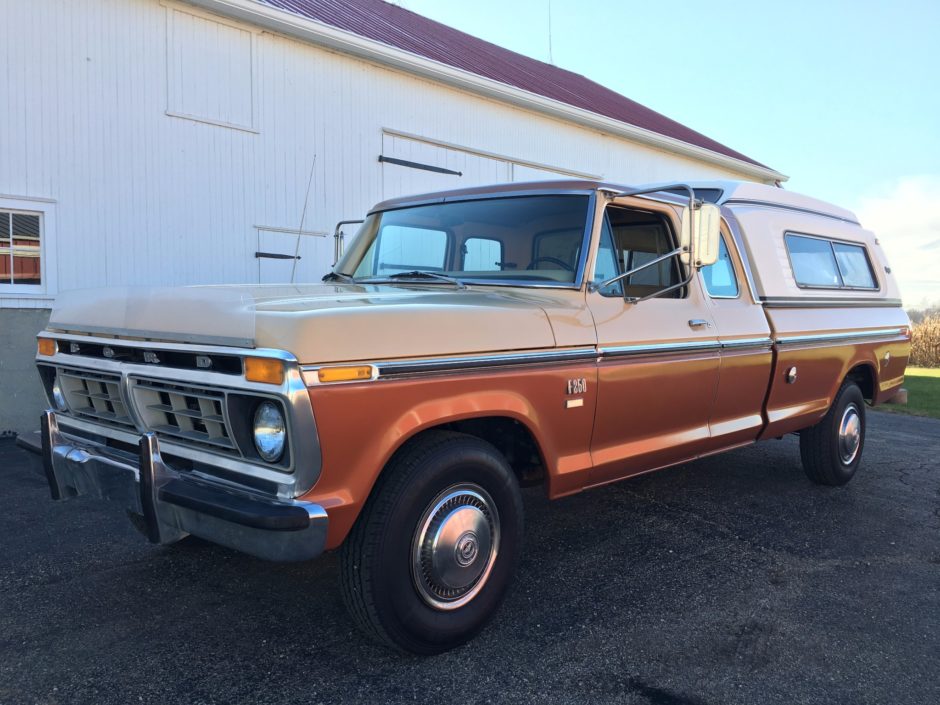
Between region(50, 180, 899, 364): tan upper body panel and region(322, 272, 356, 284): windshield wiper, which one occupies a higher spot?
region(322, 272, 356, 284): windshield wiper

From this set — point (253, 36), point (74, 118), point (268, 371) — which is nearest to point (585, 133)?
point (253, 36)

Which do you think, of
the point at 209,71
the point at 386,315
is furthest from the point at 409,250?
the point at 209,71

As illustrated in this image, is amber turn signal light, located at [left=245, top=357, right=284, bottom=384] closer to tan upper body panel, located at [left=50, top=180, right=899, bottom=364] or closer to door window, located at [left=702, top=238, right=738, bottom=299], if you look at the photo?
tan upper body panel, located at [left=50, top=180, right=899, bottom=364]

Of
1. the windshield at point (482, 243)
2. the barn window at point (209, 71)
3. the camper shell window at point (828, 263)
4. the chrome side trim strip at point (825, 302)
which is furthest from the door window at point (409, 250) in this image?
the barn window at point (209, 71)

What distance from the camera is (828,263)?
5.56m

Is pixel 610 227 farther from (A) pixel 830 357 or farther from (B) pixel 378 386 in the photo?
(A) pixel 830 357

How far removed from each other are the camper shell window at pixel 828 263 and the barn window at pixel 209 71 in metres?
6.32

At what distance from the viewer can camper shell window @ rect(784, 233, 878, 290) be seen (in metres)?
5.12

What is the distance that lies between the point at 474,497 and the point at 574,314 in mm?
Result: 996

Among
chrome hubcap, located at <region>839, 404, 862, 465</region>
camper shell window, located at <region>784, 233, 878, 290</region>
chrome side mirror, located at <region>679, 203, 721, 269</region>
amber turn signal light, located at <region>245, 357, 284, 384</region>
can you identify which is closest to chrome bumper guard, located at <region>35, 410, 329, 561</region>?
amber turn signal light, located at <region>245, 357, 284, 384</region>

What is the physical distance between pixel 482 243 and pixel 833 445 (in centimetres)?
324

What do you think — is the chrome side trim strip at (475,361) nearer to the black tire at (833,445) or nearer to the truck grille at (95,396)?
the truck grille at (95,396)

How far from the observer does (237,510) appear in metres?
2.38

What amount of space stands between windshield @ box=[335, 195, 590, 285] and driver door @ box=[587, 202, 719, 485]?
19 cm
